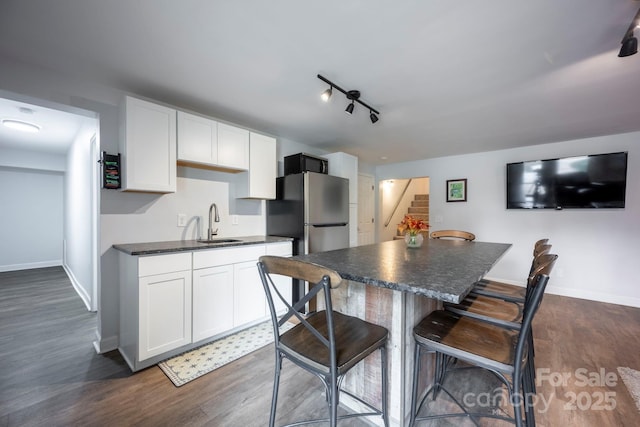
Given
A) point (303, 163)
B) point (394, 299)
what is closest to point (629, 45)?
point (394, 299)

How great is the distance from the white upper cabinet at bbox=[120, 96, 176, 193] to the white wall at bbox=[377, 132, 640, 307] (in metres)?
4.55

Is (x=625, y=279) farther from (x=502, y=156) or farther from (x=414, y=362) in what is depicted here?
(x=414, y=362)

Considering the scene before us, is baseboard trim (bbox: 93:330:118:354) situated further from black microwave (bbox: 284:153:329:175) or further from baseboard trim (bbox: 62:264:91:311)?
black microwave (bbox: 284:153:329:175)

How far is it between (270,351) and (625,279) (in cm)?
472

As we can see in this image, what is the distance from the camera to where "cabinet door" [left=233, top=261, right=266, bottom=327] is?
2.40m

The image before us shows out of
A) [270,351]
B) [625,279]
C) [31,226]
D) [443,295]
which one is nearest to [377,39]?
[443,295]

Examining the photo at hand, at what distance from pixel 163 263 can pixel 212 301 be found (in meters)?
0.55

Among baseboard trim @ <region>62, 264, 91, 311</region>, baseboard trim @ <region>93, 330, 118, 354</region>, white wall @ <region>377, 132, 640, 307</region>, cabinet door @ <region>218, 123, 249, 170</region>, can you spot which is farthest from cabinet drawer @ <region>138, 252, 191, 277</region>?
white wall @ <region>377, 132, 640, 307</region>

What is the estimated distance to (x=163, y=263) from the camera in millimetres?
1948

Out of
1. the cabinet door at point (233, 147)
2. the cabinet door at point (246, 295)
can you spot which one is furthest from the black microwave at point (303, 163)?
the cabinet door at point (246, 295)

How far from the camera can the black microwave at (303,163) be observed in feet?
10.7

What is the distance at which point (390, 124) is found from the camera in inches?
121

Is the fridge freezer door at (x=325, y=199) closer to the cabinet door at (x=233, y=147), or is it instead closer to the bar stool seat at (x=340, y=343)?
the cabinet door at (x=233, y=147)

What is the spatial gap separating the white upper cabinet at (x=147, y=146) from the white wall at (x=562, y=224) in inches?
179
